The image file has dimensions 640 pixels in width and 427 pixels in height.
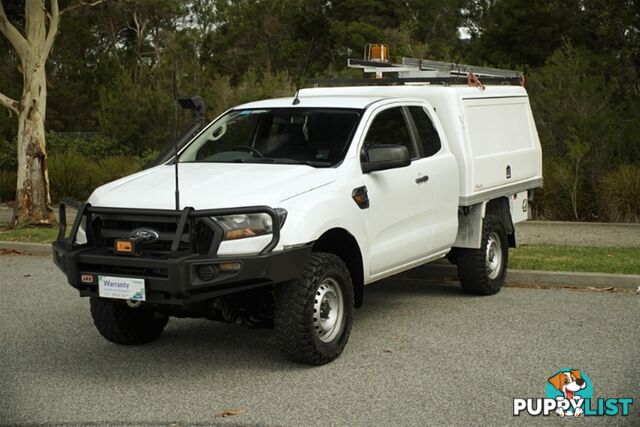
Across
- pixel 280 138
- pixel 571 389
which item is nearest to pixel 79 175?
pixel 280 138

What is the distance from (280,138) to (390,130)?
99 cm

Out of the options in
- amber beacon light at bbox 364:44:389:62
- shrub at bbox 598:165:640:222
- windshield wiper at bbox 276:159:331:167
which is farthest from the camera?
shrub at bbox 598:165:640:222

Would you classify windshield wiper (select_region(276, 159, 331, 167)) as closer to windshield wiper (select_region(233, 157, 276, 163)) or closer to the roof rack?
windshield wiper (select_region(233, 157, 276, 163))

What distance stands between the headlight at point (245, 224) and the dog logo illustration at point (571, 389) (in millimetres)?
2131

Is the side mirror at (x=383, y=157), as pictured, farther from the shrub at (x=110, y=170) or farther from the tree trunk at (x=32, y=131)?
the shrub at (x=110, y=170)

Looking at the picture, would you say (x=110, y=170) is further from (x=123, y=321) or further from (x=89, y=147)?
(x=123, y=321)

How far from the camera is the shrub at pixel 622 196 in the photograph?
1523 centimetres

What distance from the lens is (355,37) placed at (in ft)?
166

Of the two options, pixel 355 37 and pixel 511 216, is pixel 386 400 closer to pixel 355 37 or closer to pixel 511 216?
pixel 511 216

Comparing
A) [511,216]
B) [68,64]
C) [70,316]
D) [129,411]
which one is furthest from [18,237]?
[68,64]

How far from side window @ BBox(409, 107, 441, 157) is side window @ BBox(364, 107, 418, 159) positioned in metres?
0.18

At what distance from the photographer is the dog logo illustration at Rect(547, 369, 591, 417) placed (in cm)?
601

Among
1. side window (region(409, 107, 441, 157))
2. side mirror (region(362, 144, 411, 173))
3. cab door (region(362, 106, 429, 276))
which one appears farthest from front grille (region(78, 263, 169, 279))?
side window (region(409, 107, 441, 157))

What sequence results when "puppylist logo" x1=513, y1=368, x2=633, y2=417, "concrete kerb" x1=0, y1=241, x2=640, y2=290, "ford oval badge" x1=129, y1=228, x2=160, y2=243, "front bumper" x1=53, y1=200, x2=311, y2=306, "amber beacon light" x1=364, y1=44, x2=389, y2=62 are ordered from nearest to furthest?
1. "puppylist logo" x1=513, y1=368, x2=633, y2=417
2. "front bumper" x1=53, y1=200, x2=311, y2=306
3. "ford oval badge" x1=129, y1=228, x2=160, y2=243
4. "concrete kerb" x1=0, y1=241, x2=640, y2=290
5. "amber beacon light" x1=364, y1=44, x2=389, y2=62
